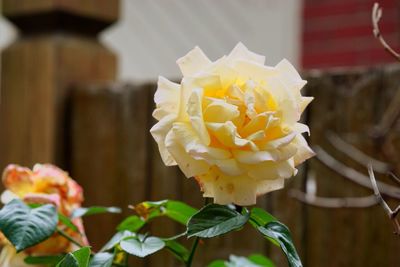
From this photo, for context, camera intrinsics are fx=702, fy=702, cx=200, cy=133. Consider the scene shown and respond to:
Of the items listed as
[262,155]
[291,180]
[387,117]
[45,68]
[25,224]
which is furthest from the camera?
[45,68]

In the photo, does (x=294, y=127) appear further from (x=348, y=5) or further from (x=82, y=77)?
(x=348, y=5)

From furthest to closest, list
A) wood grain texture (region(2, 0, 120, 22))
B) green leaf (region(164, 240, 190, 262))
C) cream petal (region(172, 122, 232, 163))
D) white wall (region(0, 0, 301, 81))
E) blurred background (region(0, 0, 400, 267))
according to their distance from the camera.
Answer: white wall (region(0, 0, 301, 81)), wood grain texture (region(2, 0, 120, 22)), blurred background (region(0, 0, 400, 267)), green leaf (region(164, 240, 190, 262)), cream petal (region(172, 122, 232, 163))

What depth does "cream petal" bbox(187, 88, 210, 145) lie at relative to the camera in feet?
1.55

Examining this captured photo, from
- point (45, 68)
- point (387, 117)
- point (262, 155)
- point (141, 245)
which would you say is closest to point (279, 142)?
point (262, 155)

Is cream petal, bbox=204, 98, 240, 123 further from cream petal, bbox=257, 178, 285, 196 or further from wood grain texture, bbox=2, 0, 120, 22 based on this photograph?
wood grain texture, bbox=2, 0, 120, 22

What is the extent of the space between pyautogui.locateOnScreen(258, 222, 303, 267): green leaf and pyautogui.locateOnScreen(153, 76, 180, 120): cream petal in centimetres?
11

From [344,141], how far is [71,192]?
26.9 inches

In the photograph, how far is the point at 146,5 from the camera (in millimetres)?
2795

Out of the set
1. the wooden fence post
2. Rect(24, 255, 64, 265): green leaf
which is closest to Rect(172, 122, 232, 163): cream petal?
Rect(24, 255, 64, 265): green leaf

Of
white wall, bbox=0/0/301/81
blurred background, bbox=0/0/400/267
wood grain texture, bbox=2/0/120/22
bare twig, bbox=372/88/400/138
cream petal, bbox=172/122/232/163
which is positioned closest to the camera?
cream petal, bbox=172/122/232/163

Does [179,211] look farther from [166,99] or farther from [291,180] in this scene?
[291,180]

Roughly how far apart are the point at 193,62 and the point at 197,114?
6 centimetres

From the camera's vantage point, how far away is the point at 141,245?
0.56 metres

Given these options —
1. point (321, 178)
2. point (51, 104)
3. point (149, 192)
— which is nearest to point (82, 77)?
point (51, 104)
